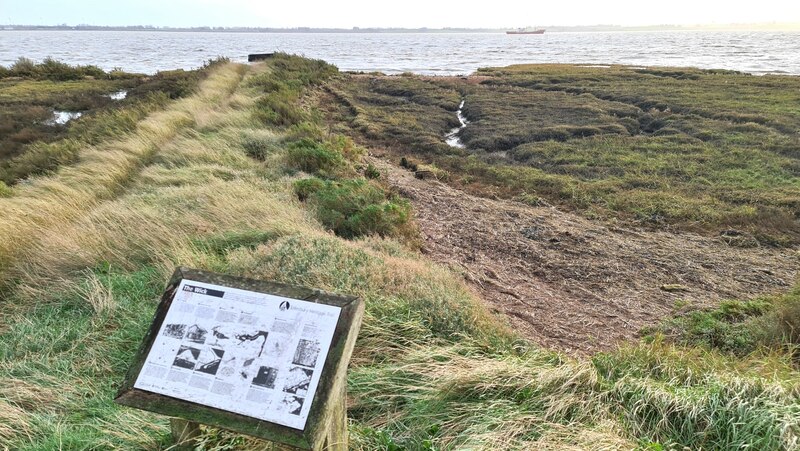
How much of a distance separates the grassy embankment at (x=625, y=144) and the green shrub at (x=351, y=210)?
4.91 meters

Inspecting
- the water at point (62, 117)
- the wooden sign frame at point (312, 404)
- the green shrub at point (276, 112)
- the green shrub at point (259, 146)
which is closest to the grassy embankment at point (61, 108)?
the water at point (62, 117)

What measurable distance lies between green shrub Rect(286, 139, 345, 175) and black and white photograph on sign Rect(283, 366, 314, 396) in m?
8.53

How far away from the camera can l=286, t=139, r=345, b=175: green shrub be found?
34.8 feet

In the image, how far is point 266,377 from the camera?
7.02ft

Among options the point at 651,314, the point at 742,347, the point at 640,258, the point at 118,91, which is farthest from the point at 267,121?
the point at 118,91

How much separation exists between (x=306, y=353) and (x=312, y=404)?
216mm

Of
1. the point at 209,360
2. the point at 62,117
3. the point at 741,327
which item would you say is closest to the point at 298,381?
the point at 209,360

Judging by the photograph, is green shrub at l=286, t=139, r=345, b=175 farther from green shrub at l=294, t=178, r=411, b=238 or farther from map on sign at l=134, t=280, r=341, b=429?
map on sign at l=134, t=280, r=341, b=429

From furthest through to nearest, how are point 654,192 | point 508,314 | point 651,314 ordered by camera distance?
point 654,192 → point 651,314 → point 508,314

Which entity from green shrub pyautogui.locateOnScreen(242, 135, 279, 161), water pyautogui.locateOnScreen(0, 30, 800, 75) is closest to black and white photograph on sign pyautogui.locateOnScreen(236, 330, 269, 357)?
green shrub pyautogui.locateOnScreen(242, 135, 279, 161)

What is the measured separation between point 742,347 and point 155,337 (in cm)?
562

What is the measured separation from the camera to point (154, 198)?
7.68 meters

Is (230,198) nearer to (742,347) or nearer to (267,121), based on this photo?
(742,347)

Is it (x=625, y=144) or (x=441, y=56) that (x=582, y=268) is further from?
(x=441, y=56)
